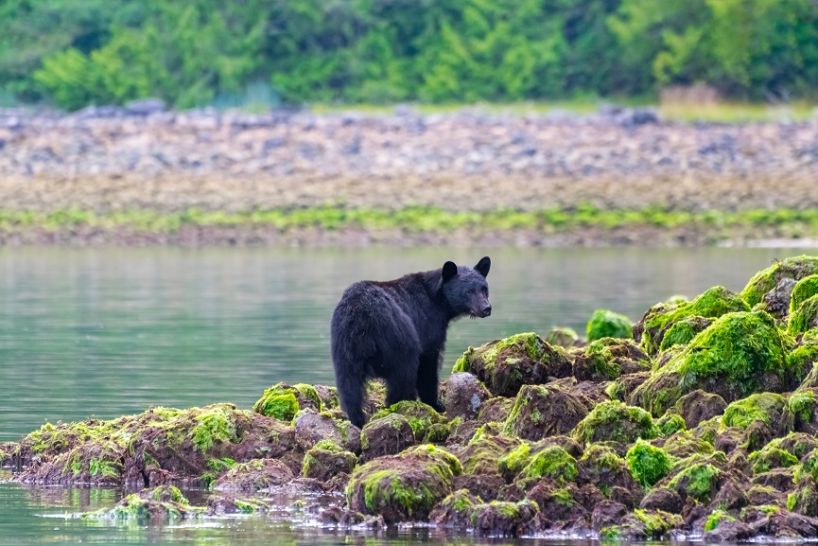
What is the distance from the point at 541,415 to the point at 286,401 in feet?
8.11

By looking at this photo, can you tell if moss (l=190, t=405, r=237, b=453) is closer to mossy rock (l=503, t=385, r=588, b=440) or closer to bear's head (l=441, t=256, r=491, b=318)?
bear's head (l=441, t=256, r=491, b=318)

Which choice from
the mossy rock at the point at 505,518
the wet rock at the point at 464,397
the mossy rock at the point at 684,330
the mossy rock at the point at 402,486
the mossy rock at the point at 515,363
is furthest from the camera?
the mossy rock at the point at 684,330

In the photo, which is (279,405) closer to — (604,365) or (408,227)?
(604,365)

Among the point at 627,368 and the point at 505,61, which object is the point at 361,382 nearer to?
the point at 627,368

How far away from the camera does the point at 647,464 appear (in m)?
11.3

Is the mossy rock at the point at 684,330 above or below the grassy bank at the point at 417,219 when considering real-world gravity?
above

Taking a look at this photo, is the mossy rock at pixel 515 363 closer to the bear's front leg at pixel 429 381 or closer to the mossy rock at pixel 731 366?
the bear's front leg at pixel 429 381

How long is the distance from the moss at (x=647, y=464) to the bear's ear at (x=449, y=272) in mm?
2822

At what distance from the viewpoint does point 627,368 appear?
47.0 feet

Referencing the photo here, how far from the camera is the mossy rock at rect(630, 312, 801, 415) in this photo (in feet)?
42.0

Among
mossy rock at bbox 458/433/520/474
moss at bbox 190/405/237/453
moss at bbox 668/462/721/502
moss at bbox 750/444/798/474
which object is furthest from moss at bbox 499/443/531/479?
moss at bbox 190/405/237/453

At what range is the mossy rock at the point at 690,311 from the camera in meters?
14.7

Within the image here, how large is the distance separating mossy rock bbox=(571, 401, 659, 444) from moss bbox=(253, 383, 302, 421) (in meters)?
2.73

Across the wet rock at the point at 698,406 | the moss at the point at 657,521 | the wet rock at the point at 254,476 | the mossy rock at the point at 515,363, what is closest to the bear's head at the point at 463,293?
the mossy rock at the point at 515,363
